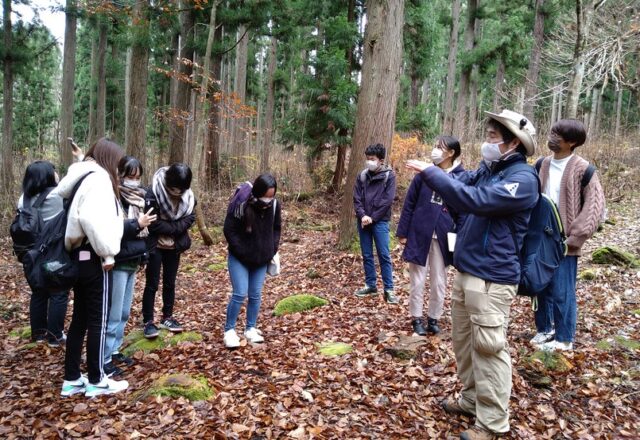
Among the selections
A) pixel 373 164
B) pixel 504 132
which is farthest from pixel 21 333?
pixel 504 132

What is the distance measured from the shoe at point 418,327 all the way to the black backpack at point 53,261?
3.37m

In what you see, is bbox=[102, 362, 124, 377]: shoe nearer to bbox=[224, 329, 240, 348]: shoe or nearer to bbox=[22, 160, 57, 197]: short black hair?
bbox=[224, 329, 240, 348]: shoe

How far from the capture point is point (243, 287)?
14.9 ft

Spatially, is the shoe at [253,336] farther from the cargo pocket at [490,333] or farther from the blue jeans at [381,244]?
the cargo pocket at [490,333]

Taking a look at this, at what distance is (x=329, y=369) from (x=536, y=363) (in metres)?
1.91

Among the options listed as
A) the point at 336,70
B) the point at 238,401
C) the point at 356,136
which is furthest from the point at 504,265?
the point at 336,70

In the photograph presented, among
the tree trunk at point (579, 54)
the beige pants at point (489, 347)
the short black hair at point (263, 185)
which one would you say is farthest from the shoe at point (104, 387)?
the tree trunk at point (579, 54)

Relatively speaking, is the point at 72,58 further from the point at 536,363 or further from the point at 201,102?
the point at 536,363

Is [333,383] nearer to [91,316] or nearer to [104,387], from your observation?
[104,387]

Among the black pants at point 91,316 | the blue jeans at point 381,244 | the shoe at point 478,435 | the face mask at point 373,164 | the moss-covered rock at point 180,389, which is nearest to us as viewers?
the shoe at point 478,435

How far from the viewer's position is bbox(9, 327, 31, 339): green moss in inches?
215

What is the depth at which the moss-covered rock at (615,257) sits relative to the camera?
714 centimetres

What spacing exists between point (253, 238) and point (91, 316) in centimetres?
159

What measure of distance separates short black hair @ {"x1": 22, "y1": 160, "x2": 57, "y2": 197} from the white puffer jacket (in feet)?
5.87
